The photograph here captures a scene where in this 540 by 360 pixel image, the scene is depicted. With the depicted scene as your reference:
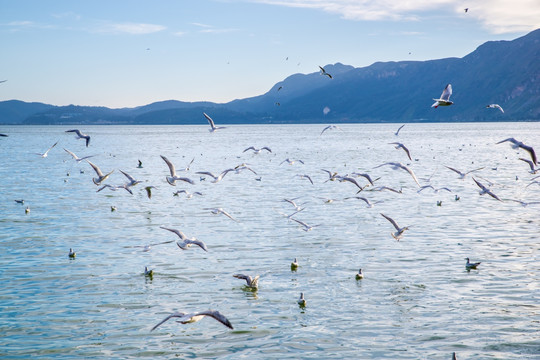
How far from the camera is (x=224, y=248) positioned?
22.8 meters

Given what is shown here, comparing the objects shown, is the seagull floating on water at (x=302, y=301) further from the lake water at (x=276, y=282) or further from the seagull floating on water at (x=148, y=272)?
the seagull floating on water at (x=148, y=272)

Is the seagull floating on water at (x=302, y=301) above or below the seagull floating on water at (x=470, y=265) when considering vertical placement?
below

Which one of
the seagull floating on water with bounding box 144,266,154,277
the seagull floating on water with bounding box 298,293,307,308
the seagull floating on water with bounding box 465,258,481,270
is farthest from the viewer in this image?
the seagull floating on water with bounding box 465,258,481,270

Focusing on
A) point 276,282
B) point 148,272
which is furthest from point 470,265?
point 148,272

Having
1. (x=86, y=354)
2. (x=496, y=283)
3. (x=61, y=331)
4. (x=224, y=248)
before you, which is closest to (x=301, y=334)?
(x=86, y=354)

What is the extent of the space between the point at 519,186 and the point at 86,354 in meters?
36.0

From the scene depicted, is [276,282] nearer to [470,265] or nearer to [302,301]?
[302,301]

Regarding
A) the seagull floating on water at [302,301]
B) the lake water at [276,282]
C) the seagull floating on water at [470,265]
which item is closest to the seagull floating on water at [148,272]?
the lake water at [276,282]

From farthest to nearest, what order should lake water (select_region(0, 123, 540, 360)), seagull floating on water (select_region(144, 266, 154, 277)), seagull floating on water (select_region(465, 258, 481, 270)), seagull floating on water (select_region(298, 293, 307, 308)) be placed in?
seagull floating on water (select_region(465, 258, 481, 270)) < seagull floating on water (select_region(144, 266, 154, 277)) < seagull floating on water (select_region(298, 293, 307, 308)) < lake water (select_region(0, 123, 540, 360))

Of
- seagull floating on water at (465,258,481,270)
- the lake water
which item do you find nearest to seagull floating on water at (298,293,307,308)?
the lake water

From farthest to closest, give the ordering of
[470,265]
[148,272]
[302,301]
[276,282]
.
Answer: [470,265] < [148,272] < [276,282] < [302,301]

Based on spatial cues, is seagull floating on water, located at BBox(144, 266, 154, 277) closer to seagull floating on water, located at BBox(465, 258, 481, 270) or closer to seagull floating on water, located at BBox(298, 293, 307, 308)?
seagull floating on water, located at BBox(298, 293, 307, 308)

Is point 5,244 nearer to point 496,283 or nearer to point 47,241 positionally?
point 47,241

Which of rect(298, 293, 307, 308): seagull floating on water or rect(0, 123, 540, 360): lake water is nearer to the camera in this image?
rect(0, 123, 540, 360): lake water
